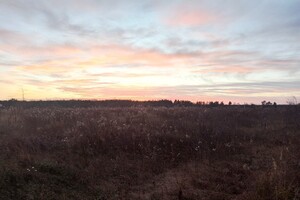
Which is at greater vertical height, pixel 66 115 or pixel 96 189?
pixel 66 115

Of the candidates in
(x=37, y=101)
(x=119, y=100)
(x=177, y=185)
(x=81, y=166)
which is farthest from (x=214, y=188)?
(x=37, y=101)

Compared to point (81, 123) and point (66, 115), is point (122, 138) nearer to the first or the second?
point (81, 123)

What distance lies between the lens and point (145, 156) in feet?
41.7

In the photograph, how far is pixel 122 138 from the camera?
14.1 metres

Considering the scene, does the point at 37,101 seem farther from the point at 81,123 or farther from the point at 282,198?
the point at 282,198

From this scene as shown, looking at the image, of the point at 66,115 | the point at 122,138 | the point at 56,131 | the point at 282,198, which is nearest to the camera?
the point at 282,198

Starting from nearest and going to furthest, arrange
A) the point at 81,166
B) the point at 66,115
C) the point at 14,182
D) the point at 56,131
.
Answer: the point at 14,182
the point at 81,166
the point at 56,131
the point at 66,115

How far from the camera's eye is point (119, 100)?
106 feet

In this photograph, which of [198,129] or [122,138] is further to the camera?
[198,129]

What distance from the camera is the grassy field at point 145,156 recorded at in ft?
30.2

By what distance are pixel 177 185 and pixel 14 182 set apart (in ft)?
12.6

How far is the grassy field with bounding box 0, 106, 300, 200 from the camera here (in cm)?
922

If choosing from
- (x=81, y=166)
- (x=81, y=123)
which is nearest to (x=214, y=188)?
(x=81, y=166)

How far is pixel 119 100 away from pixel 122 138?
18.1 m
